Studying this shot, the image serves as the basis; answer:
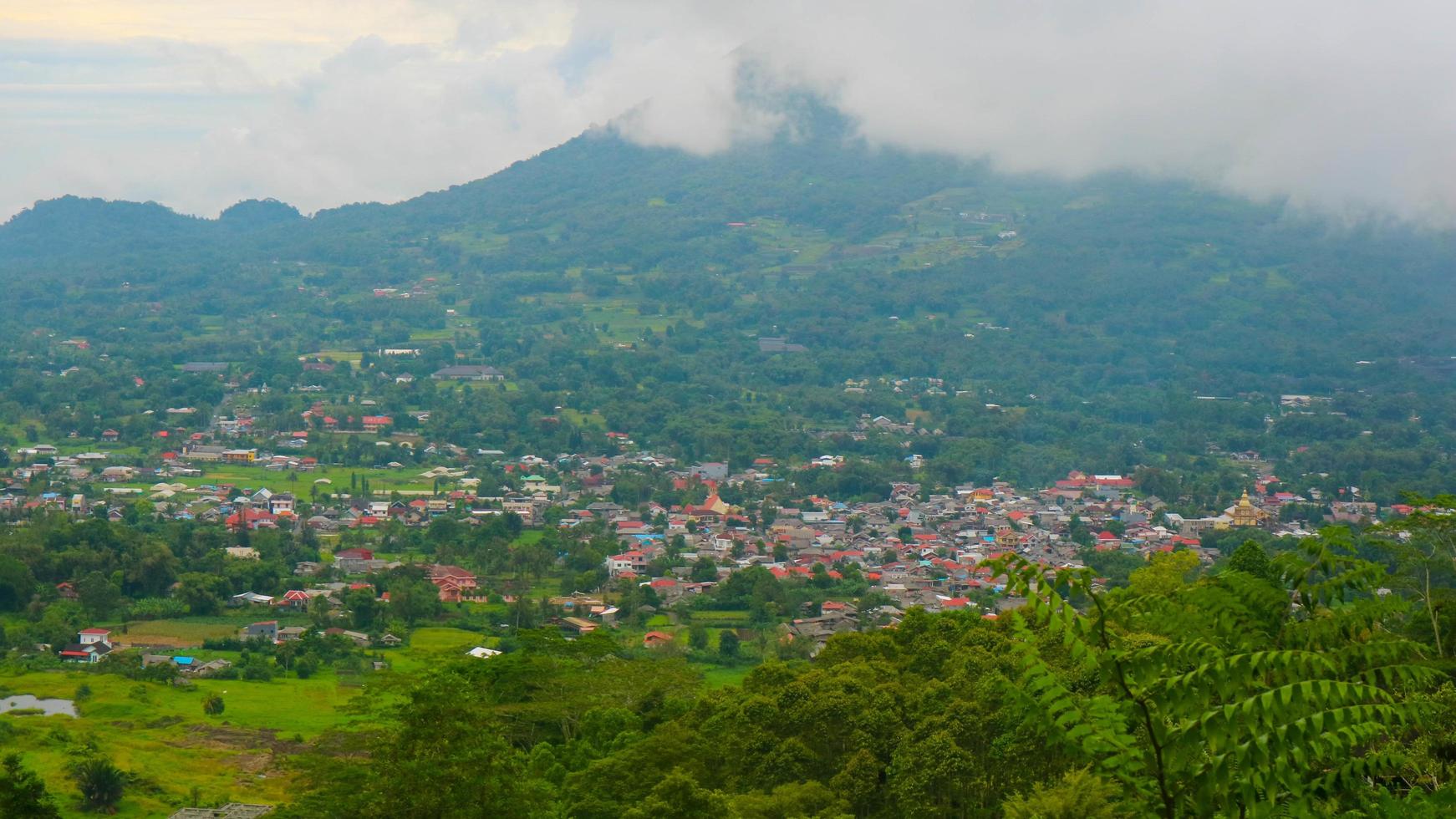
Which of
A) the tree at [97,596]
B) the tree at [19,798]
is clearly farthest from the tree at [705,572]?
the tree at [19,798]

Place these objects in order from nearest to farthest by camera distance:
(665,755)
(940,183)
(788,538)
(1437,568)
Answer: (1437,568), (665,755), (788,538), (940,183)

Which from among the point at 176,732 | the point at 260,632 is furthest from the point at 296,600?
the point at 176,732

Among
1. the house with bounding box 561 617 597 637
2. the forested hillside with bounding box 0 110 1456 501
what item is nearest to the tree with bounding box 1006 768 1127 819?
the house with bounding box 561 617 597 637

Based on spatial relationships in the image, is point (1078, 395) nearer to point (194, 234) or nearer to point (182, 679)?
point (182, 679)

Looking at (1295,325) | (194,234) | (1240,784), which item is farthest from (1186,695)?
(194,234)

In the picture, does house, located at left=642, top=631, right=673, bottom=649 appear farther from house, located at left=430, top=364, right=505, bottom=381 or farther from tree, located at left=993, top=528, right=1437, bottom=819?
house, located at left=430, top=364, right=505, bottom=381

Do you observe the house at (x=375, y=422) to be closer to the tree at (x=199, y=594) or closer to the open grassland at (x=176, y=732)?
the tree at (x=199, y=594)
